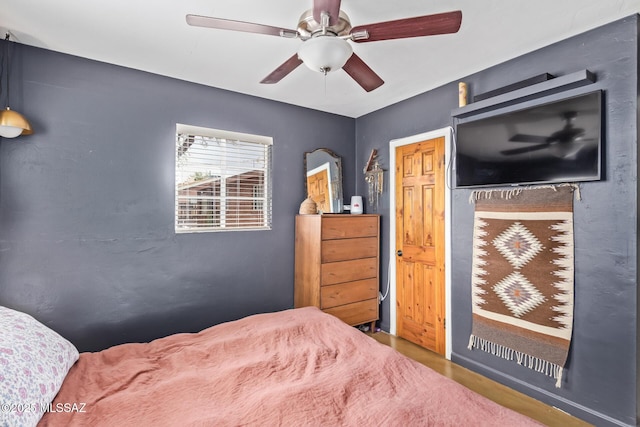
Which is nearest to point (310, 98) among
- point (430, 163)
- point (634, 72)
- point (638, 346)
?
point (430, 163)

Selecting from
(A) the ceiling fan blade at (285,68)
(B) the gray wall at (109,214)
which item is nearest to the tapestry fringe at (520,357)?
(B) the gray wall at (109,214)

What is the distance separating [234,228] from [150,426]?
1.92 m

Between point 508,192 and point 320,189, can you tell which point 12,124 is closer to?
point 320,189

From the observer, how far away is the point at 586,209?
6.54 feet

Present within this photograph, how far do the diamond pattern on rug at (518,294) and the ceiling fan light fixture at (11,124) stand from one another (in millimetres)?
3440

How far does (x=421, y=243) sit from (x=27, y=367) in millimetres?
2887

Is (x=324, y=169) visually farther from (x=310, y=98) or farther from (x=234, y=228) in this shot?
(x=234, y=228)

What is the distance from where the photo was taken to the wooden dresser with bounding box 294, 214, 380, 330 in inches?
119

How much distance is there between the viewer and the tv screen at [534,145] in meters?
1.95

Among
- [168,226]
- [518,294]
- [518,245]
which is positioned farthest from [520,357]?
[168,226]

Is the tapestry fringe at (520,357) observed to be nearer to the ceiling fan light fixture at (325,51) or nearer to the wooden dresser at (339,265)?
the wooden dresser at (339,265)

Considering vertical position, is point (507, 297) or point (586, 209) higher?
point (586, 209)

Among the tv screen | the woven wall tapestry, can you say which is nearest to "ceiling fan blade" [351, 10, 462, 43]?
the tv screen

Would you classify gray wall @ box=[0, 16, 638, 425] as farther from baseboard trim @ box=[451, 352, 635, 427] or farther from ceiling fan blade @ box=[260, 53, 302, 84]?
ceiling fan blade @ box=[260, 53, 302, 84]
